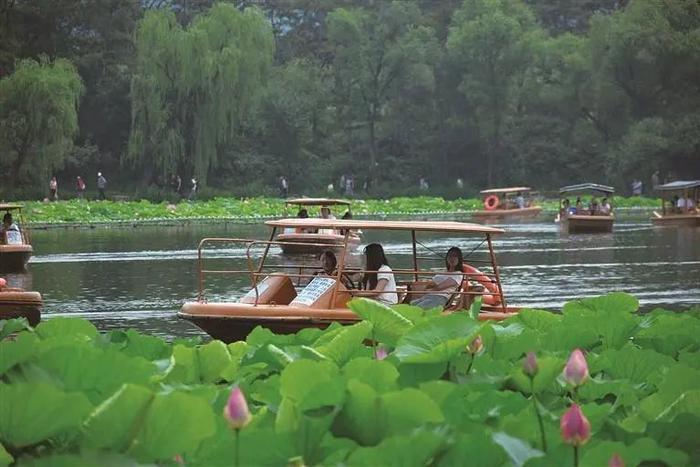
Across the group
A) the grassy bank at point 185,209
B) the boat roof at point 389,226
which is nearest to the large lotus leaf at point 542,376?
the boat roof at point 389,226

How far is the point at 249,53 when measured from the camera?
44.3m

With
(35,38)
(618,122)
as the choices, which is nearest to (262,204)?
(35,38)

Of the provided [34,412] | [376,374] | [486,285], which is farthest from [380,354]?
[486,285]

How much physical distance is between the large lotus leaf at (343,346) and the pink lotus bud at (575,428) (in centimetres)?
166

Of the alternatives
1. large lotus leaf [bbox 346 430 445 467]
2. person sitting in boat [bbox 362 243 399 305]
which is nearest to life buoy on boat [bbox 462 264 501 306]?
person sitting in boat [bbox 362 243 399 305]

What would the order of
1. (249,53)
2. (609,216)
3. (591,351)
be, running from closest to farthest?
(591,351) → (609,216) → (249,53)

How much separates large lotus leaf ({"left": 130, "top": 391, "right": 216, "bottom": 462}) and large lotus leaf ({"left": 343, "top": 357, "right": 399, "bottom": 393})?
632 millimetres

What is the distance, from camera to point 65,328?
14.8 feet

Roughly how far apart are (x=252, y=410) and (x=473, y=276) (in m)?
7.38

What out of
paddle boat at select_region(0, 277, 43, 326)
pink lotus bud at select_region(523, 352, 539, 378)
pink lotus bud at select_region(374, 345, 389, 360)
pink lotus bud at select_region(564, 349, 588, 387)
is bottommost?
paddle boat at select_region(0, 277, 43, 326)

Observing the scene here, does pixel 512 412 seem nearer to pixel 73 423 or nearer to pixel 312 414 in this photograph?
pixel 312 414

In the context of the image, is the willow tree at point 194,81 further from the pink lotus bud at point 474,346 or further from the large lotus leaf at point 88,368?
the large lotus leaf at point 88,368

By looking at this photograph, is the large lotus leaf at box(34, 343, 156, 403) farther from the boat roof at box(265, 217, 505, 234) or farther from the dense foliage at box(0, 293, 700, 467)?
the boat roof at box(265, 217, 505, 234)

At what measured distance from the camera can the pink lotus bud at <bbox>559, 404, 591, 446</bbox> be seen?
7.98 ft
